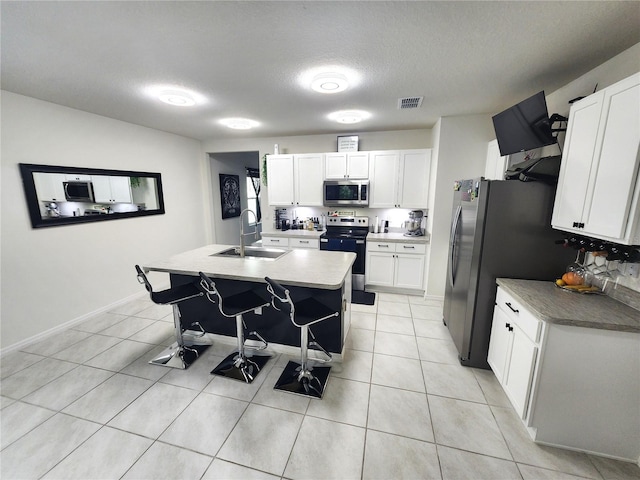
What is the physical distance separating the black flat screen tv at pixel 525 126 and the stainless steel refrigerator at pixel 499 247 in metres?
0.38

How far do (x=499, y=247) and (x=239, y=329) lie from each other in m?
2.41

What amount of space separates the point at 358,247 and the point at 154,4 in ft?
11.2

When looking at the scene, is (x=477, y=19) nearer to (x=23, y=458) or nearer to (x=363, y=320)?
(x=363, y=320)

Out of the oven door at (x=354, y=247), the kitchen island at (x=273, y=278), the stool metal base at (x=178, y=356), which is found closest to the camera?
the kitchen island at (x=273, y=278)

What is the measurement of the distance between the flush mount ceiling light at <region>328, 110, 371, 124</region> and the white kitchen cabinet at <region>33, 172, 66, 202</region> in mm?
3384

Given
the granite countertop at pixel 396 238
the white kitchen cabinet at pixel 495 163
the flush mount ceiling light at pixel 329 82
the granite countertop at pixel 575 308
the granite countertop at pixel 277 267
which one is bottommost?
the granite countertop at pixel 575 308

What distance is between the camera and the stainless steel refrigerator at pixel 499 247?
2.08m

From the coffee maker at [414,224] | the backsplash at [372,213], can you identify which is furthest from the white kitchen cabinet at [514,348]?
the backsplash at [372,213]

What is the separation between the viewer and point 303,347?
7.20 ft

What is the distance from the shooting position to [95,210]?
3387 millimetres

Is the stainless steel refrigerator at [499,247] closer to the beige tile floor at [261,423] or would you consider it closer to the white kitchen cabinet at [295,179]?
the beige tile floor at [261,423]

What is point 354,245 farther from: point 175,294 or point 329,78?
point 175,294

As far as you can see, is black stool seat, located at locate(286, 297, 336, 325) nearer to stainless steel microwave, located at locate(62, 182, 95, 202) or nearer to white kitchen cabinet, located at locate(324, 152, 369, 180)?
white kitchen cabinet, located at locate(324, 152, 369, 180)

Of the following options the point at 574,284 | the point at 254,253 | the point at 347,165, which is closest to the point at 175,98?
the point at 254,253
